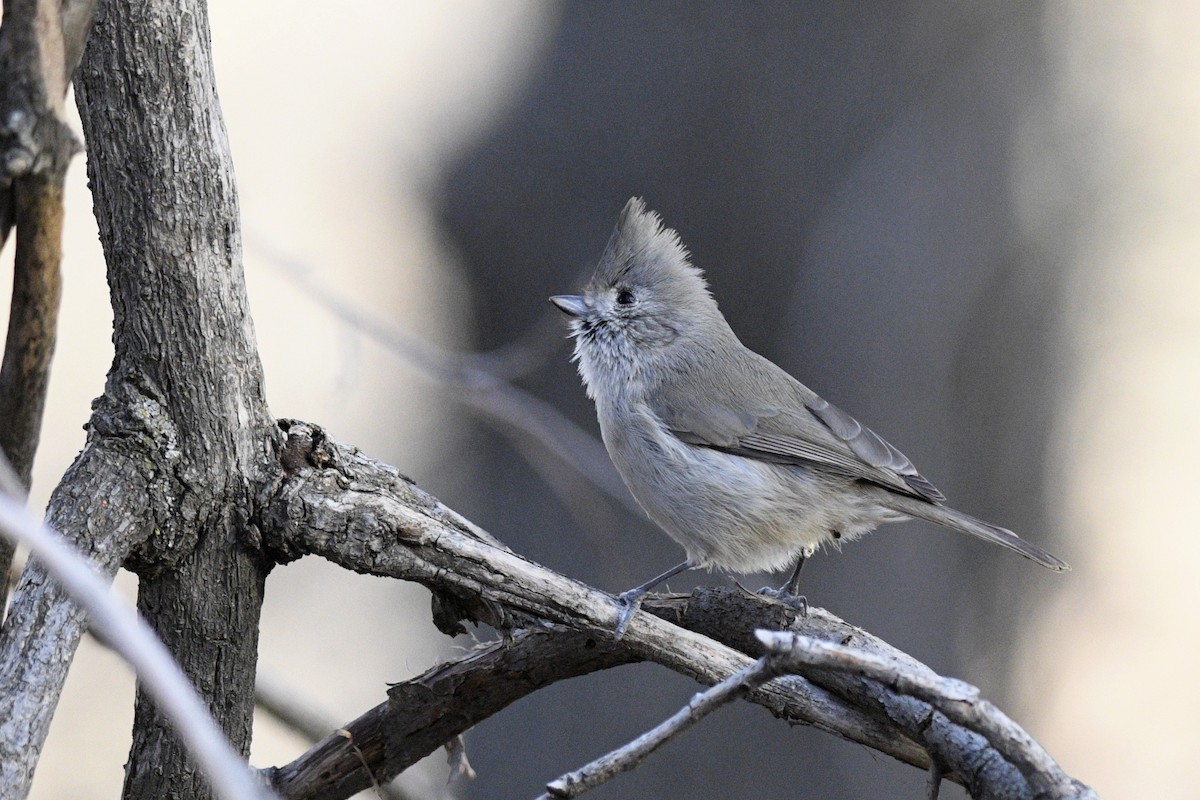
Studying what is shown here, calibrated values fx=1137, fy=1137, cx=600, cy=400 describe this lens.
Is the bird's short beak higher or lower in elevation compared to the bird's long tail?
higher

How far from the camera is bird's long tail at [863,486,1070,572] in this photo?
2725mm

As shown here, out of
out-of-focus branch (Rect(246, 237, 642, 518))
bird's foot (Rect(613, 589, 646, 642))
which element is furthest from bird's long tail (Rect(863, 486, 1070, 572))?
bird's foot (Rect(613, 589, 646, 642))

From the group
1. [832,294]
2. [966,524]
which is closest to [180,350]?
[966,524]

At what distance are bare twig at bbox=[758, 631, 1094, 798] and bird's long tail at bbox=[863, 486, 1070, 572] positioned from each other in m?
1.20

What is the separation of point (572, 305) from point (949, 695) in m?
1.95

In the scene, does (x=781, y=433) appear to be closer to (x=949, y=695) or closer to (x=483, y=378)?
(x=483, y=378)

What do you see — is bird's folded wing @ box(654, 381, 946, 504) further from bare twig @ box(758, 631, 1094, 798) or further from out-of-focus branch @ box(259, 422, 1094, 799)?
bare twig @ box(758, 631, 1094, 798)

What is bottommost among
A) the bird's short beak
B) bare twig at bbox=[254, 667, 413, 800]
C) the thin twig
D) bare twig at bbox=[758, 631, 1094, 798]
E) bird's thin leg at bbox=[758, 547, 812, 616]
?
the thin twig

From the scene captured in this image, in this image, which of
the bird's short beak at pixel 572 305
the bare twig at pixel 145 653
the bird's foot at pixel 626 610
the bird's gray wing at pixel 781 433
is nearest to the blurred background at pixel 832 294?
the bird's short beak at pixel 572 305

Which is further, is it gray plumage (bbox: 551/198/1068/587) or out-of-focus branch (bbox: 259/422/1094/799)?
gray plumage (bbox: 551/198/1068/587)

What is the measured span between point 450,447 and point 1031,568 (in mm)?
2310

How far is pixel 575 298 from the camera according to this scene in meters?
3.24

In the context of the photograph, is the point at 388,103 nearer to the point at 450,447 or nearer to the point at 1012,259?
the point at 450,447

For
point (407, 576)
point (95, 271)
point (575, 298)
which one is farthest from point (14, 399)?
point (95, 271)
